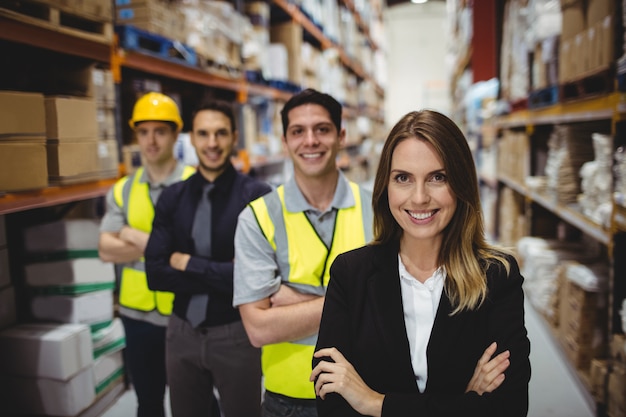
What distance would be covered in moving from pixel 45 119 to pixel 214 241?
112cm

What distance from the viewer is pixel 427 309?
1.43 metres

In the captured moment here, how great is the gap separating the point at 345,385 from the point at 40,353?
2198mm

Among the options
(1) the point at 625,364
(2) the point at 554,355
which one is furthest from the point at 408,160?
(2) the point at 554,355

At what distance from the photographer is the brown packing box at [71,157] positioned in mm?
2631

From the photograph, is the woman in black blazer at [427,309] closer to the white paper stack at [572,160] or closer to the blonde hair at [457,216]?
the blonde hair at [457,216]

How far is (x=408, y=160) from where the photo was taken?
1.42 meters

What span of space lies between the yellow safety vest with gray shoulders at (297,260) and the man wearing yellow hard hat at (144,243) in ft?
3.16

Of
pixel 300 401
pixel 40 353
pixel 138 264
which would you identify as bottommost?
pixel 40 353

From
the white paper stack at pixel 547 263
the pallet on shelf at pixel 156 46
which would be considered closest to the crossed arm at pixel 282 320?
the pallet on shelf at pixel 156 46

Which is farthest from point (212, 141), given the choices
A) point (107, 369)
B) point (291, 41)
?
point (291, 41)

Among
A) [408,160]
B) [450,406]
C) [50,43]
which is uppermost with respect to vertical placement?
[50,43]

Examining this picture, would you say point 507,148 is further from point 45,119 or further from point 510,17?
point 45,119

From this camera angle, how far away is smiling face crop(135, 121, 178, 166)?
2824 mm

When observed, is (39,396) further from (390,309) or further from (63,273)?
(390,309)
